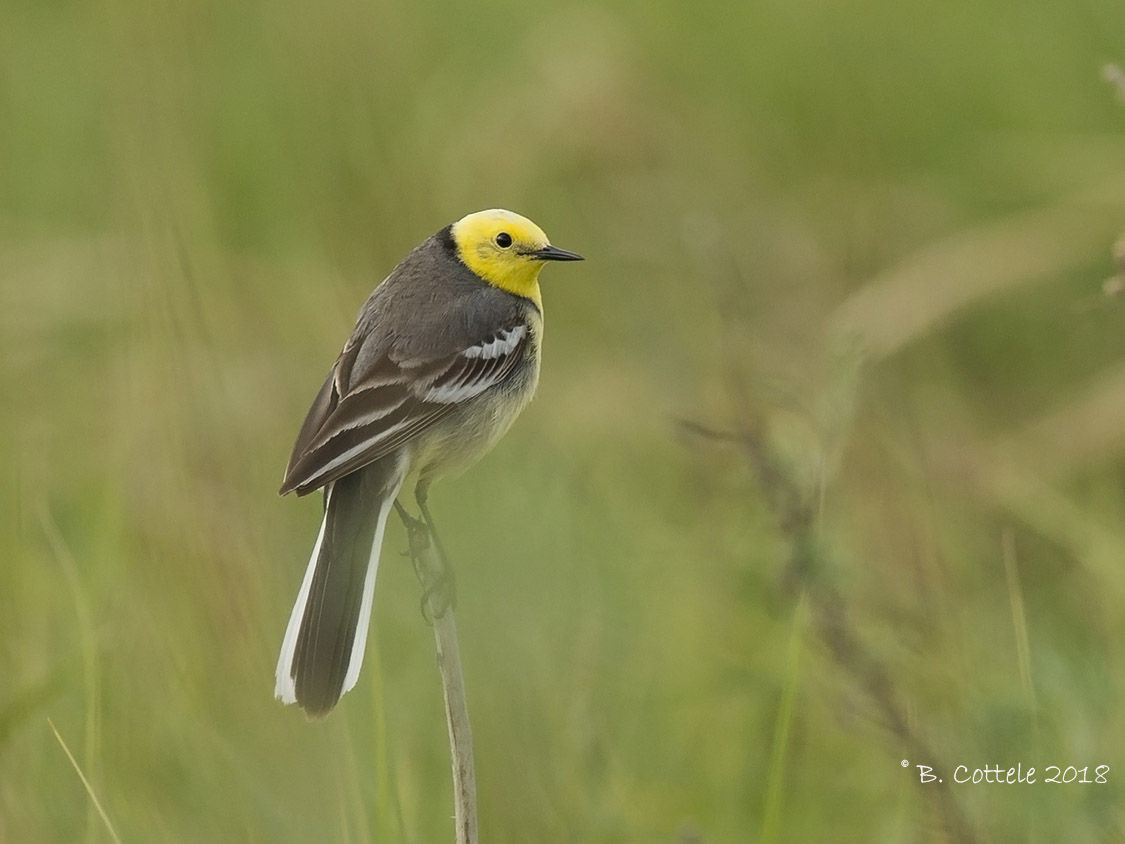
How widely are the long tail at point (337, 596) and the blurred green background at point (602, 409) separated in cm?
12

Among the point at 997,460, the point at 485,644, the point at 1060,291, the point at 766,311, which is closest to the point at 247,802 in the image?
the point at 485,644

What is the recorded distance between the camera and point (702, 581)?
525cm

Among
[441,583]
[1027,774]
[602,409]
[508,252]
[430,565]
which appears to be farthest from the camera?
[602,409]

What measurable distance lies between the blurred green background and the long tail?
116 millimetres

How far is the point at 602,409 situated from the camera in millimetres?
6145

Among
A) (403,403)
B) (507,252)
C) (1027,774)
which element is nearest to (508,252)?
(507,252)

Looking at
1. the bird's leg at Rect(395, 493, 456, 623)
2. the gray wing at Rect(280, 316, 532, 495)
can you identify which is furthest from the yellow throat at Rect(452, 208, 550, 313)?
the bird's leg at Rect(395, 493, 456, 623)

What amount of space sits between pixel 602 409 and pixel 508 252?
1810mm

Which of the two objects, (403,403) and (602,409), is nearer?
(403,403)

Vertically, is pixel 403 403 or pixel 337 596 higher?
pixel 403 403

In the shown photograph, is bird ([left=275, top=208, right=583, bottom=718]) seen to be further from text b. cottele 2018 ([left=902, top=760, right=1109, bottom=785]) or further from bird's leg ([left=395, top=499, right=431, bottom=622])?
text b. cottele 2018 ([left=902, top=760, right=1109, bottom=785])

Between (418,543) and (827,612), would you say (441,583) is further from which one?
(827,612)

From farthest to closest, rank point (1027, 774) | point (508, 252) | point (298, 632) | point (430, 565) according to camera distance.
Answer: point (508, 252)
point (430, 565)
point (1027, 774)
point (298, 632)

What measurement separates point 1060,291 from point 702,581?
97.1 inches
